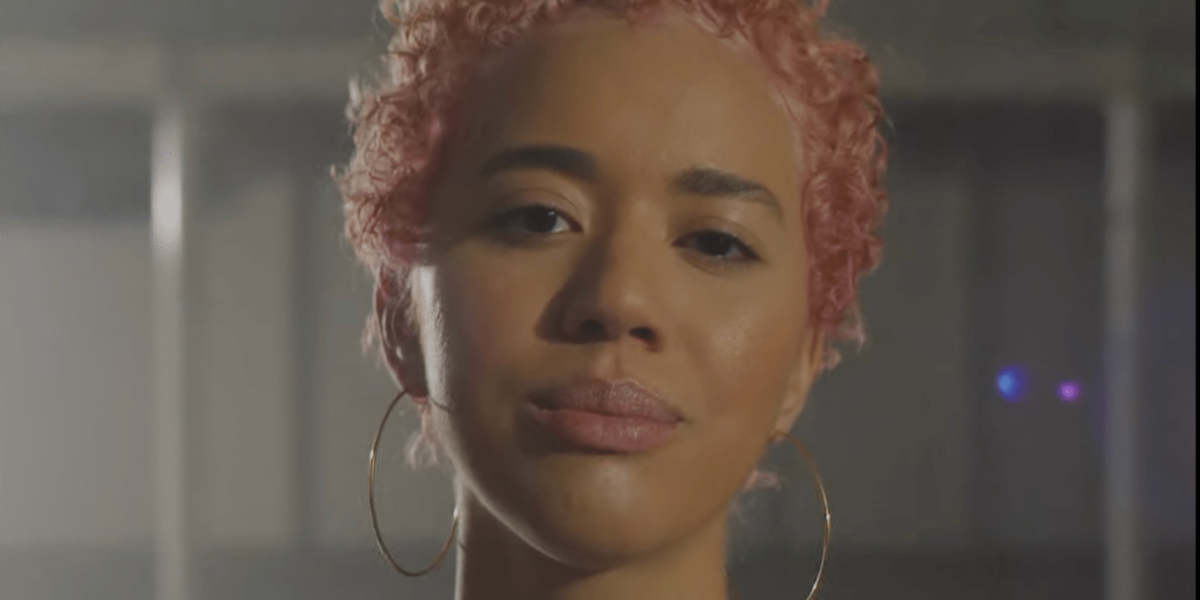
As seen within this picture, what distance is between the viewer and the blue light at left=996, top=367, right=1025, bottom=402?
1.84 meters

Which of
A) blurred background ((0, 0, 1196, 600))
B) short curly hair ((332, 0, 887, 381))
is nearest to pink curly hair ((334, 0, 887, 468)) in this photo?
short curly hair ((332, 0, 887, 381))

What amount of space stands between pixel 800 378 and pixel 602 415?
33 centimetres

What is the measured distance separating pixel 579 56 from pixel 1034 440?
36.9 inches

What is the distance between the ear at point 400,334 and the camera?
4.57 ft

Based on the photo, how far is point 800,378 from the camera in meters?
Answer: 1.46

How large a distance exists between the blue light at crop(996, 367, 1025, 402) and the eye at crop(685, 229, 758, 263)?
685mm

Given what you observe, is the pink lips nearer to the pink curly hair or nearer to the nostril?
the nostril

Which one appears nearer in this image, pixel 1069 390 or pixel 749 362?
pixel 749 362

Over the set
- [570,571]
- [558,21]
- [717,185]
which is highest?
[558,21]

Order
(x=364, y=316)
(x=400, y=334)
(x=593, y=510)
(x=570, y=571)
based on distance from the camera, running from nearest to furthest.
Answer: (x=593, y=510), (x=570, y=571), (x=400, y=334), (x=364, y=316)

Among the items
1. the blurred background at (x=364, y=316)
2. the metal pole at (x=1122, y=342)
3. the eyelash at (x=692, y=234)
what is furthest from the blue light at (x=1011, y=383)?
the eyelash at (x=692, y=234)

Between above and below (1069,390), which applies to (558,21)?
above

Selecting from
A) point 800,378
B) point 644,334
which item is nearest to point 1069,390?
point 800,378

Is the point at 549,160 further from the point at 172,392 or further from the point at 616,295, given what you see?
the point at 172,392
